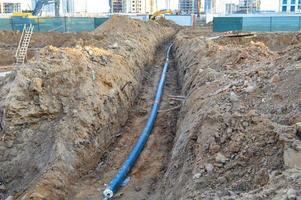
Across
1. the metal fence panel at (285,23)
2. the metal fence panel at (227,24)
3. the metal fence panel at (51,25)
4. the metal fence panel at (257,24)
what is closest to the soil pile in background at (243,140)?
the metal fence panel at (51,25)

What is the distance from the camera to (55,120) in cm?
972

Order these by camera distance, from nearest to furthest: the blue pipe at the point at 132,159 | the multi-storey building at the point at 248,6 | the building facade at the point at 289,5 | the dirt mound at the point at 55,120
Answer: the blue pipe at the point at 132,159, the dirt mound at the point at 55,120, the building facade at the point at 289,5, the multi-storey building at the point at 248,6

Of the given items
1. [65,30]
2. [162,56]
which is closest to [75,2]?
[65,30]

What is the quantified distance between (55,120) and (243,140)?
5485mm

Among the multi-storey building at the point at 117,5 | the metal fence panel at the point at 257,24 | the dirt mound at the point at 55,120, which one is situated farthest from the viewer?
the multi-storey building at the point at 117,5

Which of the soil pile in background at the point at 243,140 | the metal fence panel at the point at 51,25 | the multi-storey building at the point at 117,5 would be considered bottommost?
the soil pile in background at the point at 243,140

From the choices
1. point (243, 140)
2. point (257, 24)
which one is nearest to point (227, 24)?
point (257, 24)

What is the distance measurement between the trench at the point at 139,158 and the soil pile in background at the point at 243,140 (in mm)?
895

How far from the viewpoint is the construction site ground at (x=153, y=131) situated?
542 cm

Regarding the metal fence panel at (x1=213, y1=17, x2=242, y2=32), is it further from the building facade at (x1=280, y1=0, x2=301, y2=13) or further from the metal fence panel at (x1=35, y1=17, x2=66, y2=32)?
the building facade at (x1=280, y1=0, x2=301, y2=13)

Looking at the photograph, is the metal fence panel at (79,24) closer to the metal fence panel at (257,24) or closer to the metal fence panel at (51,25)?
the metal fence panel at (51,25)

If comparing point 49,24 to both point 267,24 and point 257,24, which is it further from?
point 267,24

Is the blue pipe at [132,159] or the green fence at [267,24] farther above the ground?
the green fence at [267,24]

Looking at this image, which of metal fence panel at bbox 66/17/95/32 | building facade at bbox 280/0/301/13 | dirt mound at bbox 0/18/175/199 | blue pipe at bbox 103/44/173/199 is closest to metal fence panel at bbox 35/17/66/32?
metal fence panel at bbox 66/17/95/32
